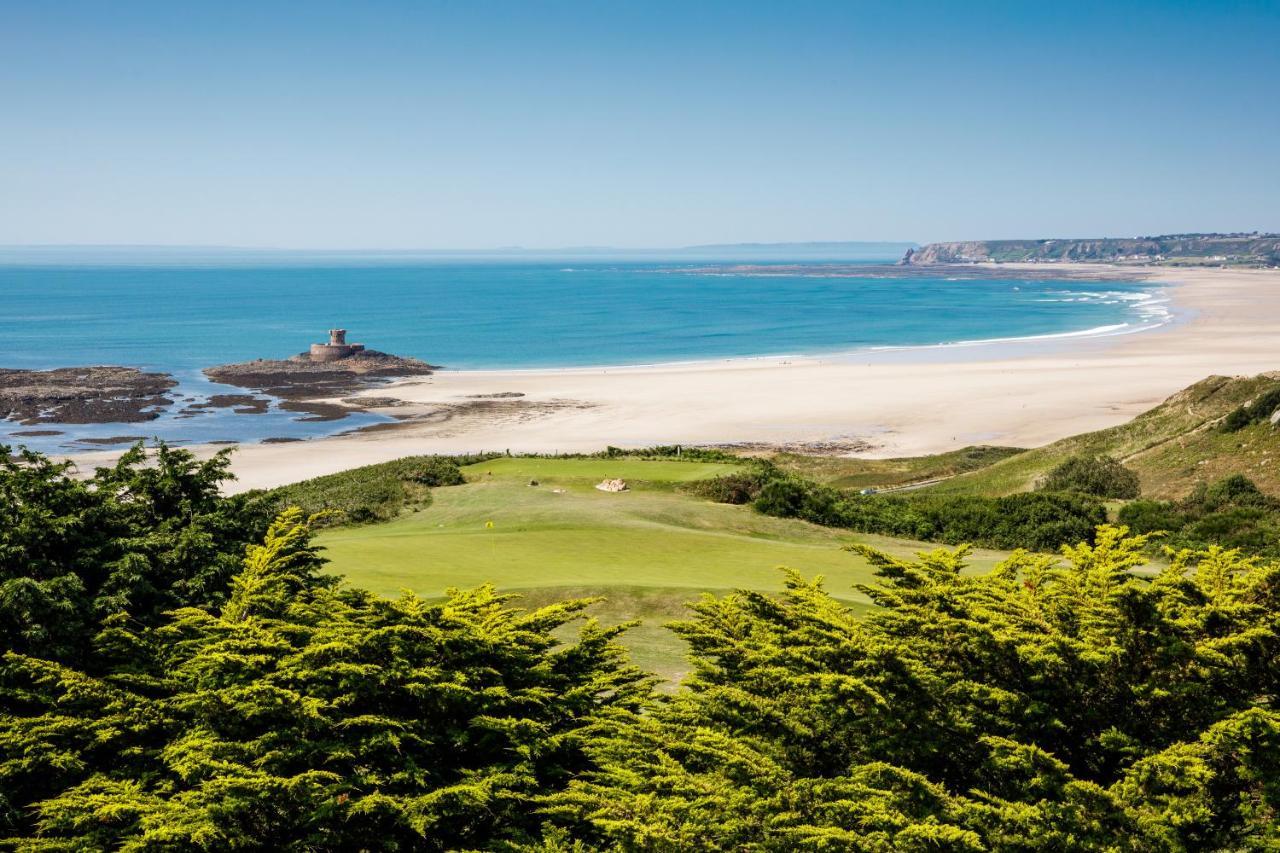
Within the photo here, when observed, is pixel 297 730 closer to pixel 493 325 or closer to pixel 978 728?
pixel 978 728

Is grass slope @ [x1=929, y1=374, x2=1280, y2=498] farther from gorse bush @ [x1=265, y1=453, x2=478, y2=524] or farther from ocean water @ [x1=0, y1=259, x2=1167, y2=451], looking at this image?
ocean water @ [x1=0, y1=259, x2=1167, y2=451]

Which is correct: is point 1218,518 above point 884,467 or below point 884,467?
above

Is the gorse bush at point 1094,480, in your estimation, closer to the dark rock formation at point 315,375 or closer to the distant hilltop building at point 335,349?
the dark rock formation at point 315,375

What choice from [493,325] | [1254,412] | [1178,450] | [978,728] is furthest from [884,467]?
[493,325]

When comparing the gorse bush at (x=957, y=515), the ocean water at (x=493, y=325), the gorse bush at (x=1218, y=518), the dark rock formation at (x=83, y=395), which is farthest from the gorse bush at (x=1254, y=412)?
the dark rock formation at (x=83, y=395)

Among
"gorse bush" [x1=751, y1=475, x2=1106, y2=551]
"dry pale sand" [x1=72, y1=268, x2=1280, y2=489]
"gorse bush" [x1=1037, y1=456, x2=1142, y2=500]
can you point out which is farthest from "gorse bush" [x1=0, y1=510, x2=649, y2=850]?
"dry pale sand" [x1=72, y1=268, x2=1280, y2=489]

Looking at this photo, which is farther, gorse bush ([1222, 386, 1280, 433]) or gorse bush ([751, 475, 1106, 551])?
gorse bush ([1222, 386, 1280, 433])

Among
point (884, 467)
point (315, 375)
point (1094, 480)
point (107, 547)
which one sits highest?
point (107, 547)

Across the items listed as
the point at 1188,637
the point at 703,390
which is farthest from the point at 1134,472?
the point at 703,390
